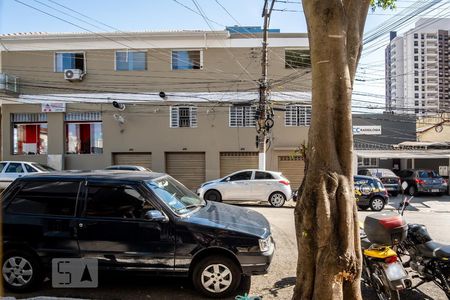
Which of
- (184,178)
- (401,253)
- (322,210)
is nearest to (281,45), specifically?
(184,178)

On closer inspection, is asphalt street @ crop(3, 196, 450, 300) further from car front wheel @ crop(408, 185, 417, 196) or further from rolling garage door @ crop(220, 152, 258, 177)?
car front wheel @ crop(408, 185, 417, 196)

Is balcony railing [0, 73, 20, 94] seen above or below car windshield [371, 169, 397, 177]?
above

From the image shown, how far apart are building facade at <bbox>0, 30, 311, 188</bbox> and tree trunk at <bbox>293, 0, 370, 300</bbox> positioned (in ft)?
59.8

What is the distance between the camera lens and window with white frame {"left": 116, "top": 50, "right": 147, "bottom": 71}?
22750mm

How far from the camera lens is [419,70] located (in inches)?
1220

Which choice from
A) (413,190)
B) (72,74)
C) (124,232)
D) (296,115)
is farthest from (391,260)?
(72,74)

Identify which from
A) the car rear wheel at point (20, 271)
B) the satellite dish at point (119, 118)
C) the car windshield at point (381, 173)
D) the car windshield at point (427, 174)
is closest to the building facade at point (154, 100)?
the satellite dish at point (119, 118)

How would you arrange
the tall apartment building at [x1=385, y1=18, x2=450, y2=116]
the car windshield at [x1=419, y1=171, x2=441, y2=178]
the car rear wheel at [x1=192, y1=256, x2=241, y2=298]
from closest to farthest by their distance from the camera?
the car rear wheel at [x1=192, y1=256, x2=241, y2=298] < the car windshield at [x1=419, y1=171, x2=441, y2=178] < the tall apartment building at [x1=385, y1=18, x2=450, y2=116]

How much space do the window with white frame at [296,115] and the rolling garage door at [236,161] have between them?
2.81 m

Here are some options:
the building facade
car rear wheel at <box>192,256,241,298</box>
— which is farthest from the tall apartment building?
car rear wheel at <box>192,256,241,298</box>

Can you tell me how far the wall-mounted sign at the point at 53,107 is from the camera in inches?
890

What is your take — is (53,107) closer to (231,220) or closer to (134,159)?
(134,159)

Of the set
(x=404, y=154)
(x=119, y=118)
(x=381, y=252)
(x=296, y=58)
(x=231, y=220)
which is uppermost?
(x=296, y=58)

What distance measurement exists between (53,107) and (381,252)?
72.3 feet
